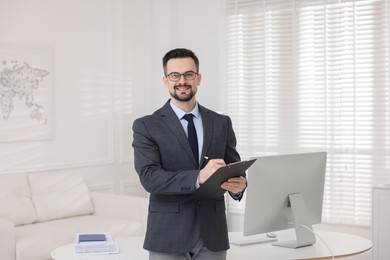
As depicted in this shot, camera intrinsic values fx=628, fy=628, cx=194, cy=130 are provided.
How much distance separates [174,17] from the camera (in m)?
6.88

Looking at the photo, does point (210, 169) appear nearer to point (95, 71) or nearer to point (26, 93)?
point (26, 93)

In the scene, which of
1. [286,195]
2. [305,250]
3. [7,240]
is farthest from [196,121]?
[7,240]

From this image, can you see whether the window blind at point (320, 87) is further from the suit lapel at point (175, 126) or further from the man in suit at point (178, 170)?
the suit lapel at point (175, 126)

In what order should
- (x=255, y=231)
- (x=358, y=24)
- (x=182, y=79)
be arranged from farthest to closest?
1. (x=358, y=24)
2. (x=255, y=231)
3. (x=182, y=79)

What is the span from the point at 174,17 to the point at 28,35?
1788mm

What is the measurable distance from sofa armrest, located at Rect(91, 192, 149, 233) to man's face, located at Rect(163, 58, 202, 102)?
3.07 m

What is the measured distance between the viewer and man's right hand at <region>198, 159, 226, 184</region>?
90.6 inches

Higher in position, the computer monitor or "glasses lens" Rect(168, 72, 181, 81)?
"glasses lens" Rect(168, 72, 181, 81)

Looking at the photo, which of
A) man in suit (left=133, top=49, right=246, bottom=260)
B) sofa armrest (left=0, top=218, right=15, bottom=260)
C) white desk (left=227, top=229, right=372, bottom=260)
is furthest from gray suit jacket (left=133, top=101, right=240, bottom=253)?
sofa armrest (left=0, top=218, right=15, bottom=260)

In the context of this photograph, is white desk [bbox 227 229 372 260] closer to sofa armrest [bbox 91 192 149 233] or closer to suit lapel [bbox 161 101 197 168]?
suit lapel [bbox 161 101 197 168]

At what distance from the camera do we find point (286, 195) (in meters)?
3.19

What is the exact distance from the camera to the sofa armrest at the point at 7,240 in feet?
14.7

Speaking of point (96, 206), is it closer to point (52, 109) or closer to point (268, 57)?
point (52, 109)

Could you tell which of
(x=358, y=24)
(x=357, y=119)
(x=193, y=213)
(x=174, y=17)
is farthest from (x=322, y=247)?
(x=174, y=17)
